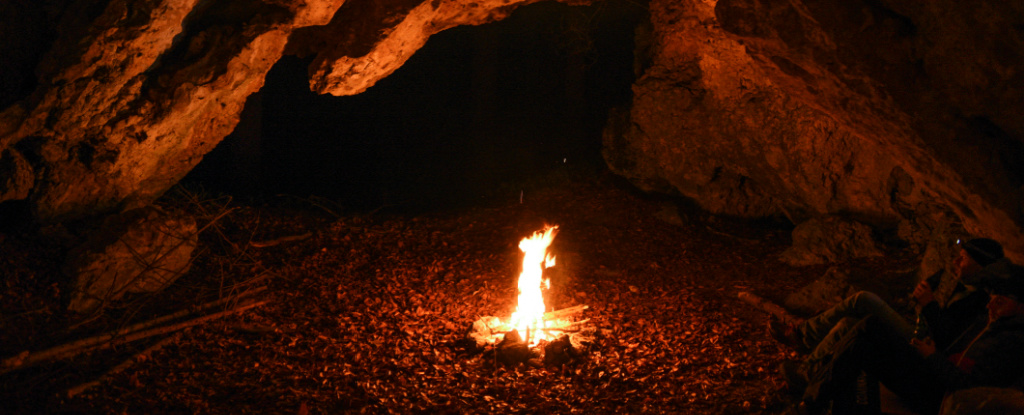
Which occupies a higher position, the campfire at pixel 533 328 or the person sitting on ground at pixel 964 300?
the person sitting on ground at pixel 964 300

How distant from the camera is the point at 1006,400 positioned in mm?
3221

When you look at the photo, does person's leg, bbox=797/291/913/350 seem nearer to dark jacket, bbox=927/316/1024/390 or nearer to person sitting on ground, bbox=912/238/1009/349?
person sitting on ground, bbox=912/238/1009/349

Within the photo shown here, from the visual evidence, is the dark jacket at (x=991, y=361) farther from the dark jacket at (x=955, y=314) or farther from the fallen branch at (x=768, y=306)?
the fallen branch at (x=768, y=306)

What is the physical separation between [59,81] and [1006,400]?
7.92 meters

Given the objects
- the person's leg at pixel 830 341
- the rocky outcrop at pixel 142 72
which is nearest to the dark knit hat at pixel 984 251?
the person's leg at pixel 830 341

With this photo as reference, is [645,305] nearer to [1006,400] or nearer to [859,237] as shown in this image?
[859,237]

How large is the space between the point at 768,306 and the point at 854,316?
6.36 feet

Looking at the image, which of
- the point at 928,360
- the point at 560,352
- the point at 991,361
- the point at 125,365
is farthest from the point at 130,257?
the point at 991,361

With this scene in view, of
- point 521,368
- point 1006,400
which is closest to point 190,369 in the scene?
point 521,368

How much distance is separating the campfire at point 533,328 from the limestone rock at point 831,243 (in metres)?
3.17

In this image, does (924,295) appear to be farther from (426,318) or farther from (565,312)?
(426,318)

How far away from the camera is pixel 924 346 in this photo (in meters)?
3.92

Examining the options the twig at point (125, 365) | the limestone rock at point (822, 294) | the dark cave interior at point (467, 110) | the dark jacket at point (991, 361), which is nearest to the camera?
the dark jacket at point (991, 361)

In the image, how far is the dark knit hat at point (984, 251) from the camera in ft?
13.5
